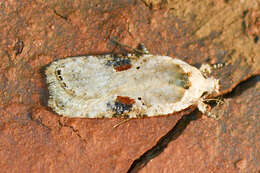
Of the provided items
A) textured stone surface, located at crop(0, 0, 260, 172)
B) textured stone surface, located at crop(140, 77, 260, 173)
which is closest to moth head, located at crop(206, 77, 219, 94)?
textured stone surface, located at crop(0, 0, 260, 172)

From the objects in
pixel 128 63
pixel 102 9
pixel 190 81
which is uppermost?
pixel 102 9

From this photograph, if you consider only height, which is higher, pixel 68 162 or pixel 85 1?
pixel 85 1

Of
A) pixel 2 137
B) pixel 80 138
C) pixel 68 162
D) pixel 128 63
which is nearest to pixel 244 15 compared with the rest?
pixel 128 63

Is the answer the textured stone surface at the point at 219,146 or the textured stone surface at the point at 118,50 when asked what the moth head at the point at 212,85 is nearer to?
the textured stone surface at the point at 118,50

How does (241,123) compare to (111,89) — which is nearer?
(111,89)

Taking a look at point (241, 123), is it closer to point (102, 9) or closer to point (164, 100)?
point (164, 100)

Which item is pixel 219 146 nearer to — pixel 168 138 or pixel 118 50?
pixel 168 138

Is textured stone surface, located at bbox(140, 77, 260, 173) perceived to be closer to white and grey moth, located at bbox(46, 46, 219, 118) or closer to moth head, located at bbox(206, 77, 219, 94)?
moth head, located at bbox(206, 77, 219, 94)
